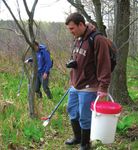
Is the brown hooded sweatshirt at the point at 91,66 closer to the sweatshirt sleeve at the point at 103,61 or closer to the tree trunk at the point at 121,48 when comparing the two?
the sweatshirt sleeve at the point at 103,61

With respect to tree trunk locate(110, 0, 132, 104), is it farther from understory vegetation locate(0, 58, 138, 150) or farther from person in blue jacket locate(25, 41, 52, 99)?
person in blue jacket locate(25, 41, 52, 99)

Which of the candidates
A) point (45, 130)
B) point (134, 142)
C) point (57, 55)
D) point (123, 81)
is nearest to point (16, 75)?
point (57, 55)

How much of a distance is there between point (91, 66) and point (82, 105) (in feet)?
1.58

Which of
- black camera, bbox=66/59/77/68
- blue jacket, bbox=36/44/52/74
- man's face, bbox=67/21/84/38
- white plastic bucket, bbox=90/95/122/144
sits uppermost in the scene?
man's face, bbox=67/21/84/38

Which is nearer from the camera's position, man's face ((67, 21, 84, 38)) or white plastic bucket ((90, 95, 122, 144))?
white plastic bucket ((90, 95, 122, 144))

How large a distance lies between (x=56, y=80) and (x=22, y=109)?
4643mm

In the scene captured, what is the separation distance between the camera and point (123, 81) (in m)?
7.21

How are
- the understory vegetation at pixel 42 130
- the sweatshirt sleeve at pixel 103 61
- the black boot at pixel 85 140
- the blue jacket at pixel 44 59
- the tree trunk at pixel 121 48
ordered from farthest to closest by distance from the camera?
the blue jacket at pixel 44 59 < the tree trunk at pixel 121 48 < the understory vegetation at pixel 42 130 < the black boot at pixel 85 140 < the sweatshirt sleeve at pixel 103 61

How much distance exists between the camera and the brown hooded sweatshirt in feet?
13.1

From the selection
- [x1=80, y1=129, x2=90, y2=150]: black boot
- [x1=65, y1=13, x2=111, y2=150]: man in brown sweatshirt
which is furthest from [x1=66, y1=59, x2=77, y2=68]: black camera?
[x1=80, y1=129, x2=90, y2=150]: black boot

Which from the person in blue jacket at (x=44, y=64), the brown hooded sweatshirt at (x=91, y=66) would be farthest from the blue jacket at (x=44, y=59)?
the brown hooded sweatshirt at (x=91, y=66)

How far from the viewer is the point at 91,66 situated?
4.18 m

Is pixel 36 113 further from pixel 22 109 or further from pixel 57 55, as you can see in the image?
pixel 57 55

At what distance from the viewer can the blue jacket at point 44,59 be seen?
25.4ft
